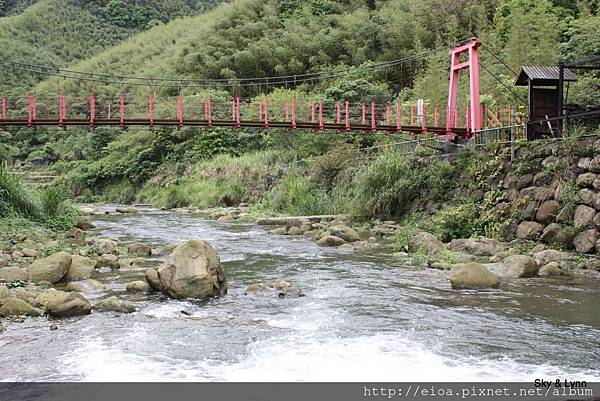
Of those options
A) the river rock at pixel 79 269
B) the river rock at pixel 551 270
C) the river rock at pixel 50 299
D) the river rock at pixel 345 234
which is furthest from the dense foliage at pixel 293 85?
the river rock at pixel 50 299

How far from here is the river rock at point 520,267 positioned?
8.43m

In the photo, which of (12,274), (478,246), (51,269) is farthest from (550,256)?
(12,274)

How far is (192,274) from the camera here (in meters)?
7.30

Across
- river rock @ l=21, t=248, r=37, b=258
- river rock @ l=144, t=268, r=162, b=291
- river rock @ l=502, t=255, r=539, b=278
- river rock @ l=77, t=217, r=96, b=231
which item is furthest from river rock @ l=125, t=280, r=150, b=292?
river rock @ l=77, t=217, r=96, b=231

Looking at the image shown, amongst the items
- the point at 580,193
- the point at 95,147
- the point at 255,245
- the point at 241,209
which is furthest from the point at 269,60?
the point at 580,193

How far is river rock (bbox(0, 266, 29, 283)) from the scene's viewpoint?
7770mm

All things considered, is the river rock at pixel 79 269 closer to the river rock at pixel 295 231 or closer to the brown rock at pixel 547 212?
the river rock at pixel 295 231

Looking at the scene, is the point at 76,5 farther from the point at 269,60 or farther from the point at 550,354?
the point at 550,354

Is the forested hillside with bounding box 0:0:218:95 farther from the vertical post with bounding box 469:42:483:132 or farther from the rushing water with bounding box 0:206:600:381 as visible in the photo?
the rushing water with bounding box 0:206:600:381

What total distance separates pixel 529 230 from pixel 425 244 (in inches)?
74.9

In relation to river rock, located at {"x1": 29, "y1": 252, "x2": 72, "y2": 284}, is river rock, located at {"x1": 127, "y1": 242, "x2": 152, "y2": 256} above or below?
below

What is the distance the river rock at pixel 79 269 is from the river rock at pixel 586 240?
7.79m

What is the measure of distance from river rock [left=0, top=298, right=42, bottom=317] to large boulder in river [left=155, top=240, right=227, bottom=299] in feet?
5.20

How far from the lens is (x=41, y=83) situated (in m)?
47.0
